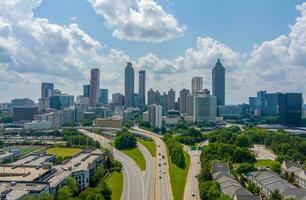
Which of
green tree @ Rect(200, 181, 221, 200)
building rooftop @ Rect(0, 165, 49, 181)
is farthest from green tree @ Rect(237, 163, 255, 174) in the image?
building rooftop @ Rect(0, 165, 49, 181)

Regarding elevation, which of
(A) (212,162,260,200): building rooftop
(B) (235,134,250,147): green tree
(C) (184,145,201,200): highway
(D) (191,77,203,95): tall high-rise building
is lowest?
(C) (184,145,201,200): highway

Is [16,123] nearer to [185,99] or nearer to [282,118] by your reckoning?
[185,99]

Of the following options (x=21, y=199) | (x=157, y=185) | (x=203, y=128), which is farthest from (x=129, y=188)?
(x=203, y=128)

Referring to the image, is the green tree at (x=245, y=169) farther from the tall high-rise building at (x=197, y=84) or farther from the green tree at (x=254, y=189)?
the tall high-rise building at (x=197, y=84)

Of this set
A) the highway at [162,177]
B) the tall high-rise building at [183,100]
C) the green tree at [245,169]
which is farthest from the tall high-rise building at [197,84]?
the green tree at [245,169]

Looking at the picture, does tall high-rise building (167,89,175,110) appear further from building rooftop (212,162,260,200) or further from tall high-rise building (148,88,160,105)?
building rooftop (212,162,260,200)
